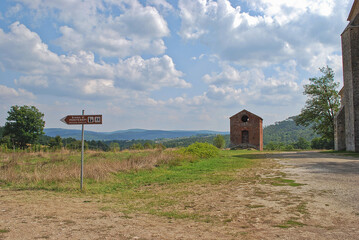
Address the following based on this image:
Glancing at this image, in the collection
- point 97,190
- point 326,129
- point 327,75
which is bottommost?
point 97,190

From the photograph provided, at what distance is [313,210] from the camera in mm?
5402

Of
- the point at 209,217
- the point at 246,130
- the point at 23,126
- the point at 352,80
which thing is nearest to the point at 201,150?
the point at 209,217

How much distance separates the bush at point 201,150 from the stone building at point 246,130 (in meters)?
19.6

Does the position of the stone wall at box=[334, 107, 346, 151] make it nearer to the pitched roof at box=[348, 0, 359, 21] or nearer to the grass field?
the pitched roof at box=[348, 0, 359, 21]

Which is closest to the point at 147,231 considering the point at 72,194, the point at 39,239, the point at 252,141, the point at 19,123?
the point at 39,239

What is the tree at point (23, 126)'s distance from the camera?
4466cm

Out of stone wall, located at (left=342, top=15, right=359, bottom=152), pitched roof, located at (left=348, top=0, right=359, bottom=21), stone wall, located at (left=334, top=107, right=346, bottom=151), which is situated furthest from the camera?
stone wall, located at (left=334, top=107, right=346, bottom=151)

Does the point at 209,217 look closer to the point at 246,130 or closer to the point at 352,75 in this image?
the point at 352,75

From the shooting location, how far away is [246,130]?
41.9 m

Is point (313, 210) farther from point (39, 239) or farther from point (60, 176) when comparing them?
point (60, 176)

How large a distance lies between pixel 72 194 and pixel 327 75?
132 ft

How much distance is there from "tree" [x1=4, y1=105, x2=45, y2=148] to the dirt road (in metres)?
43.7

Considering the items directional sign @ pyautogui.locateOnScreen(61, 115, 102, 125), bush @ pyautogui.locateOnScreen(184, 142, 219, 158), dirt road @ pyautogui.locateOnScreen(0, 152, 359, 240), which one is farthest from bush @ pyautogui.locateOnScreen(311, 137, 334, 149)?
directional sign @ pyautogui.locateOnScreen(61, 115, 102, 125)

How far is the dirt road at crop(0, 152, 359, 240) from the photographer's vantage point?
4102 mm
